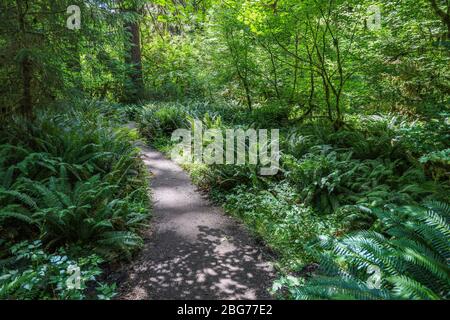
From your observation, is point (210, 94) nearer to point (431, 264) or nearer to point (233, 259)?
point (233, 259)

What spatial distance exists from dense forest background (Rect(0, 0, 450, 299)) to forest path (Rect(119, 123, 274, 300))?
292mm

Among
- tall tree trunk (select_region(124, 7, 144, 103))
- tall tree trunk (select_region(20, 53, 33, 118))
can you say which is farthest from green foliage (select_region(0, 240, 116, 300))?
tall tree trunk (select_region(124, 7, 144, 103))

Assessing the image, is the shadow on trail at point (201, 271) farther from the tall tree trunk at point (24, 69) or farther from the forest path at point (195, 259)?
the tall tree trunk at point (24, 69)

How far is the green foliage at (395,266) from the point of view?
2.78 meters

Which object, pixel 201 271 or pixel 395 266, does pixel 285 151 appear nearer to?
pixel 201 271

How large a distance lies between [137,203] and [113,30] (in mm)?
4085

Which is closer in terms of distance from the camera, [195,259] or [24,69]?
[195,259]

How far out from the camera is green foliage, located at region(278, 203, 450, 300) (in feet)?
9.13

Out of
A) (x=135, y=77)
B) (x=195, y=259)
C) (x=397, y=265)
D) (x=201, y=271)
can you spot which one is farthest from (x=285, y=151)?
(x=135, y=77)

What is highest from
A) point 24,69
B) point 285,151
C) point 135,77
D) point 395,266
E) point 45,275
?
point 135,77

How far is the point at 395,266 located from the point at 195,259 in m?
2.53

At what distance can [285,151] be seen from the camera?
25.7 ft

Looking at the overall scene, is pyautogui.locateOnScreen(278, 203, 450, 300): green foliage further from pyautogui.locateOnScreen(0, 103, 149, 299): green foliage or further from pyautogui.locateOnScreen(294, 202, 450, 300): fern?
pyautogui.locateOnScreen(0, 103, 149, 299): green foliage
